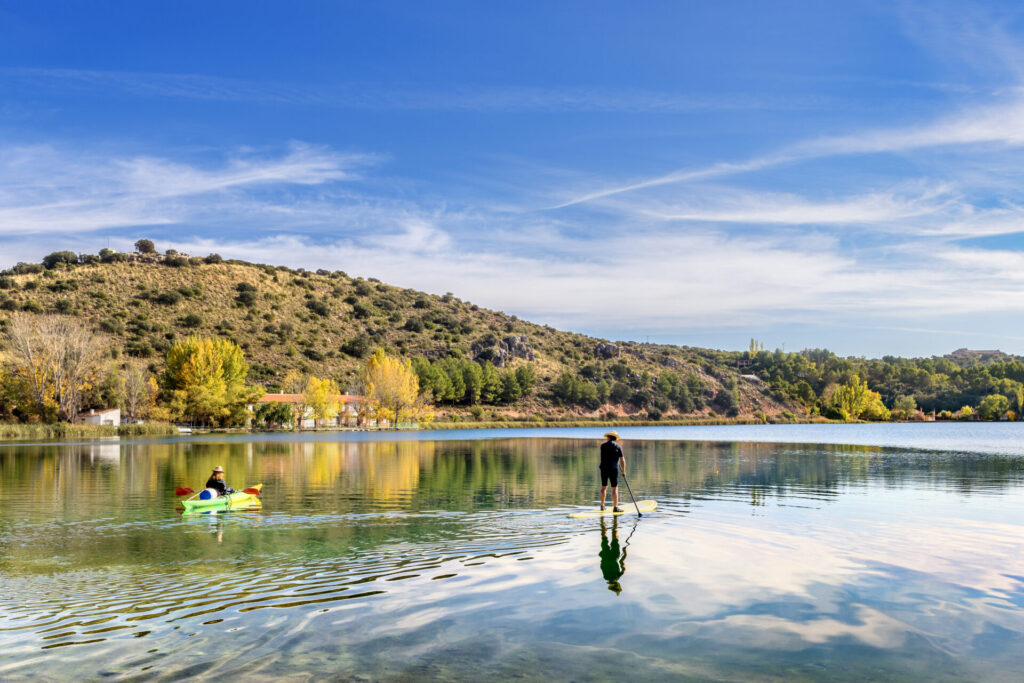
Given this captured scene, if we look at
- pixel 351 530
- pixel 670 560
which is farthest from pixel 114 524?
pixel 670 560

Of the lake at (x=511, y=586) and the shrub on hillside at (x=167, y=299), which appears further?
the shrub on hillside at (x=167, y=299)

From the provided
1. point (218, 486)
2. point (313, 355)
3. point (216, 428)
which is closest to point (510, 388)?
point (313, 355)

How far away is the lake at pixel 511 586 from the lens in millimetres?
9312

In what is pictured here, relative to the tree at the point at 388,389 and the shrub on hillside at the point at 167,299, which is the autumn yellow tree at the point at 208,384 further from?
the shrub on hillside at the point at 167,299

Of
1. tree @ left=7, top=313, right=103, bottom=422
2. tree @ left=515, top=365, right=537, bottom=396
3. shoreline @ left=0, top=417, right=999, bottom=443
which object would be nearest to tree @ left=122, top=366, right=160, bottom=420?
tree @ left=7, top=313, right=103, bottom=422

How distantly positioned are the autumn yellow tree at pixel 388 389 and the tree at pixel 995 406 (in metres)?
135

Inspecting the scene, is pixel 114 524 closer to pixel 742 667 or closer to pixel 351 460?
pixel 742 667

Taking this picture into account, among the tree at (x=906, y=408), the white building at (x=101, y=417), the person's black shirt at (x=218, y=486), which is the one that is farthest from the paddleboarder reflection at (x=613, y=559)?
the tree at (x=906, y=408)

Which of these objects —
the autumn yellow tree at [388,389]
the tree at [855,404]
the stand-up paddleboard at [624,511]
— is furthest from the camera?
the tree at [855,404]

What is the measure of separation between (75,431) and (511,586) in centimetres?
7671

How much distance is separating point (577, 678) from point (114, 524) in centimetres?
1581

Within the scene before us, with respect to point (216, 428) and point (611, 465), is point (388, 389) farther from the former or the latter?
point (611, 465)

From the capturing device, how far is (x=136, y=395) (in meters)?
91.6

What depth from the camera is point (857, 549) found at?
1697 centimetres
